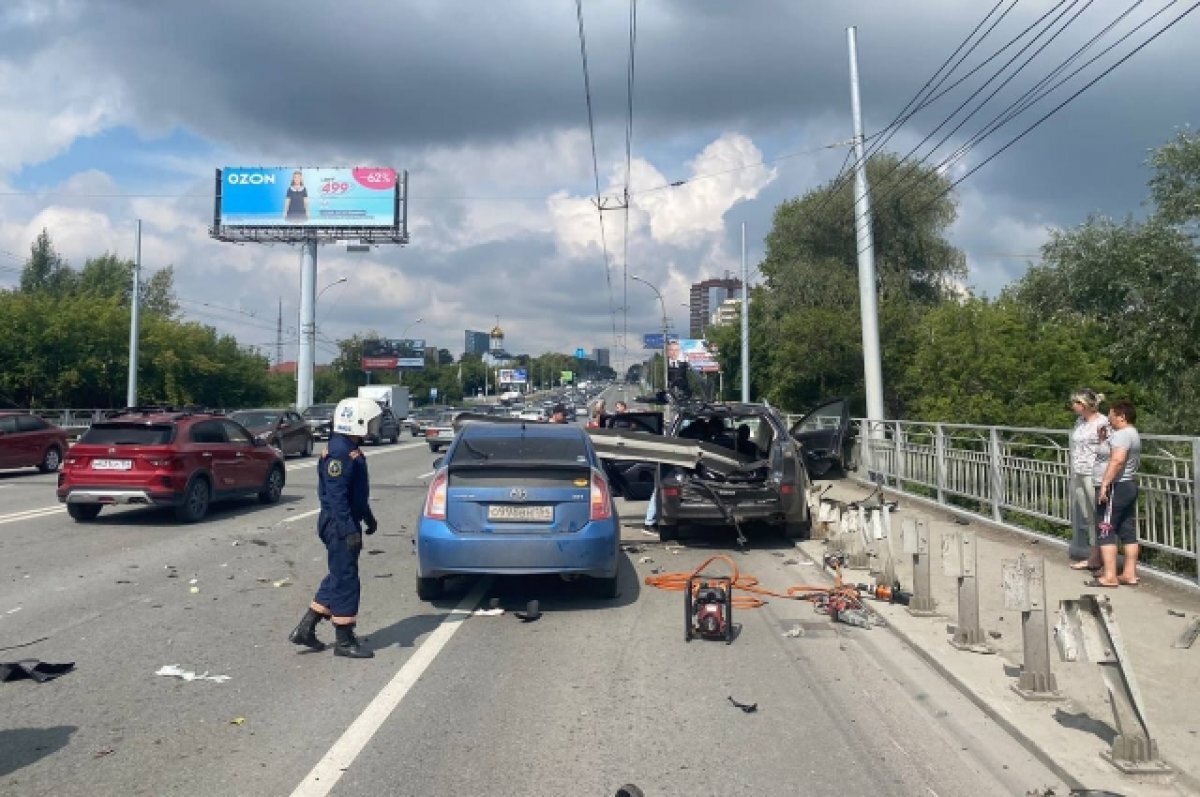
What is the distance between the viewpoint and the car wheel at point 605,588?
9.15m

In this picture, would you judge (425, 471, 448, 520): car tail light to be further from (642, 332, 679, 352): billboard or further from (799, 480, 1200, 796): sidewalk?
(642, 332, 679, 352): billboard

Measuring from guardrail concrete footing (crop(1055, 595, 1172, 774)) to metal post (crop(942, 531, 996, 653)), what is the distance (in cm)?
199

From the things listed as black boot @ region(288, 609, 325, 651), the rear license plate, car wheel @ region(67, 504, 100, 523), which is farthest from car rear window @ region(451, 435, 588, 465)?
car wheel @ region(67, 504, 100, 523)

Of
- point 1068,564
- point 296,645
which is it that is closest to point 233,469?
point 296,645

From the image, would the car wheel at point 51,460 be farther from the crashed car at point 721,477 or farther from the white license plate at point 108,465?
the crashed car at point 721,477

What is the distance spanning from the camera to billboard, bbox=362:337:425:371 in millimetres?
112312

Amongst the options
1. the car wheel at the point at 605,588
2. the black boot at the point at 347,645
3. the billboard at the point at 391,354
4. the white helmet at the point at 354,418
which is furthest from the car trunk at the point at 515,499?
the billboard at the point at 391,354

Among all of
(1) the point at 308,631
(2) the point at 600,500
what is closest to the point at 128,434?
(1) the point at 308,631

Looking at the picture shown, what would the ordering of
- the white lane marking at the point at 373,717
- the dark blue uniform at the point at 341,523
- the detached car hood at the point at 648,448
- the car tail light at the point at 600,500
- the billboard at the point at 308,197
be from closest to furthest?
the white lane marking at the point at 373,717 < the dark blue uniform at the point at 341,523 < the car tail light at the point at 600,500 < the detached car hood at the point at 648,448 < the billboard at the point at 308,197

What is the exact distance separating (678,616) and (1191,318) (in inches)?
764

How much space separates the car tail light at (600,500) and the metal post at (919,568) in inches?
98.5

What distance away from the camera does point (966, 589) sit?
24.0 feet

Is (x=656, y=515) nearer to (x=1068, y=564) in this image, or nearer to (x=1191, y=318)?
(x=1068, y=564)

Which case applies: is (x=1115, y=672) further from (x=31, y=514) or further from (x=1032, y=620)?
(x=31, y=514)
